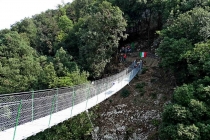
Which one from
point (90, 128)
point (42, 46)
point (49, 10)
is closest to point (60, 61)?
point (90, 128)

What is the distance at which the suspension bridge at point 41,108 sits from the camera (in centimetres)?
632

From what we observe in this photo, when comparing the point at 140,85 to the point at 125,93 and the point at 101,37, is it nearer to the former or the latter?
the point at 125,93

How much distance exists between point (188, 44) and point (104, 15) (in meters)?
4.67

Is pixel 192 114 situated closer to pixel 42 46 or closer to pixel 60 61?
pixel 60 61

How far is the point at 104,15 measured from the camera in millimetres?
13633

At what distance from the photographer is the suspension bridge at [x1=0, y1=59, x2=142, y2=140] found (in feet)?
20.7

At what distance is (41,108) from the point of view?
754cm

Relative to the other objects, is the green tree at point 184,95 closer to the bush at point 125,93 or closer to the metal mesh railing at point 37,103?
the metal mesh railing at point 37,103

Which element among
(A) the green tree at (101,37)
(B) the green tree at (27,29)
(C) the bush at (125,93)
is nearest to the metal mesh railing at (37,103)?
(C) the bush at (125,93)

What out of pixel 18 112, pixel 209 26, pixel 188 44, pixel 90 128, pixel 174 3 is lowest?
pixel 90 128

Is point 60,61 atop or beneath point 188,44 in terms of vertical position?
beneath

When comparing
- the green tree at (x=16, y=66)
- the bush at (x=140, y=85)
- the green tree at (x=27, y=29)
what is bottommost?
the bush at (x=140, y=85)

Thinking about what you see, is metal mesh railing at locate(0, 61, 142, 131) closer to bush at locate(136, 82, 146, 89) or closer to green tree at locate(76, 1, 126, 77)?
bush at locate(136, 82, 146, 89)

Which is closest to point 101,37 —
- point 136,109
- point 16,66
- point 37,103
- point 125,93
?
point 125,93
